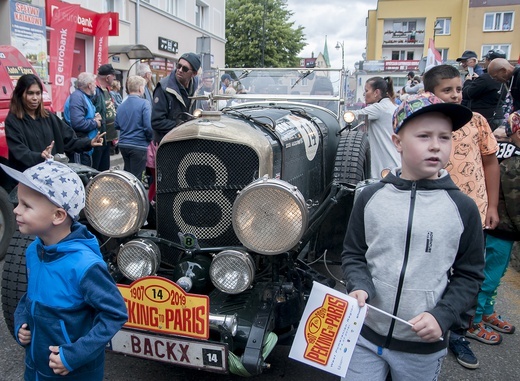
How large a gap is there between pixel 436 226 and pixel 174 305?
3.94ft

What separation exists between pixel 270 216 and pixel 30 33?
818cm

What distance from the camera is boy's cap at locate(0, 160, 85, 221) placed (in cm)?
151

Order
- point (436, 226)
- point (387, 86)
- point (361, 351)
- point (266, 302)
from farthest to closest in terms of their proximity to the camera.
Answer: point (387, 86)
point (266, 302)
point (361, 351)
point (436, 226)

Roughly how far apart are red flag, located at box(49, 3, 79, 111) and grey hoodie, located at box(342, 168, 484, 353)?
23.6 ft

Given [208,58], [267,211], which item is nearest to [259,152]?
[267,211]

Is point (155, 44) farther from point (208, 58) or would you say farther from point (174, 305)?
point (174, 305)

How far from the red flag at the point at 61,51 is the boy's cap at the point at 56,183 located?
669 cm

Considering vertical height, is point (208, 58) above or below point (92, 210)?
above

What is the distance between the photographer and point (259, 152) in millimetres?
2494

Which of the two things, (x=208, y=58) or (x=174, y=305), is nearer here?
(x=174, y=305)

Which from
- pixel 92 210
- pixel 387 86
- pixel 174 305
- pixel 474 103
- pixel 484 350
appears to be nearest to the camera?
pixel 174 305

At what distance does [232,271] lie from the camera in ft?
7.57

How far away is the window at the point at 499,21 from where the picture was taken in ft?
119

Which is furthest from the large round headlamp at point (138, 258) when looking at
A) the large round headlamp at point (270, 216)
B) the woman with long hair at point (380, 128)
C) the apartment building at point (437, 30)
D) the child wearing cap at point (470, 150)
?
the apartment building at point (437, 30)
